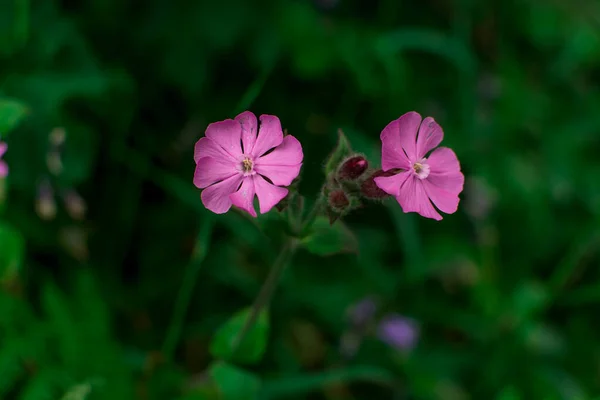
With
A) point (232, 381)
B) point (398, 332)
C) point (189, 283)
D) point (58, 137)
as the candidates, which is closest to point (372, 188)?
point (232, 381)

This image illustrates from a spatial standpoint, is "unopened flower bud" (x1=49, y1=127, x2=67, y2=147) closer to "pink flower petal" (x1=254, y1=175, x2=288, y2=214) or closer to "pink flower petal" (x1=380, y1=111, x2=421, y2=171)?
"pink flower petal" (x1=254, y1=175, x2=288, y2=214)

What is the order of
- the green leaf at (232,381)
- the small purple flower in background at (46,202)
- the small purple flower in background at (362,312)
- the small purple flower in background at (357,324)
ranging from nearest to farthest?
the green leaf at (232,381) < the small purple flower in background at (46,202) < the small purple flower in background at (357,324) < the small purple flower in background at (362,312)

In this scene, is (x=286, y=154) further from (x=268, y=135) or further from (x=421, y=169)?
(x=421, y=169)

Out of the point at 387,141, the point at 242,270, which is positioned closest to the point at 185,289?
the point at 242,270

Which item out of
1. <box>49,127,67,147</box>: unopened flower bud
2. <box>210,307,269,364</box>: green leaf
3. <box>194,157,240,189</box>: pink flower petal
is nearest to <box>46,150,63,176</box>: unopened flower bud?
<box>49,127,67,147</box>: unopened flower bud

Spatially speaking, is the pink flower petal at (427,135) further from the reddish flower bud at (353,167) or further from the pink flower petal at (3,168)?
the pink flower petal at (3,168)

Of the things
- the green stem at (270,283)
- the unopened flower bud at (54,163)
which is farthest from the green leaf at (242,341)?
the unopened flower bud at (54,163)
